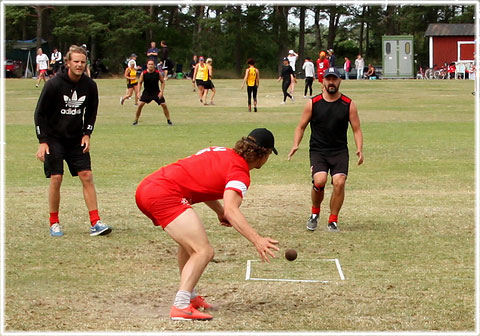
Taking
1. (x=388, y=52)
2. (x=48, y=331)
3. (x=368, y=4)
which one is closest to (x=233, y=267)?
(x=48, y=331)

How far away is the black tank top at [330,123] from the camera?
1049cm

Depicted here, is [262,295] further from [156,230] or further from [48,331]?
[156,230]

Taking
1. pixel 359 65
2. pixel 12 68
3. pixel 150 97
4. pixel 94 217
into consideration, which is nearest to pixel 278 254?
pixel 94 217

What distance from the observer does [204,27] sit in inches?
2704

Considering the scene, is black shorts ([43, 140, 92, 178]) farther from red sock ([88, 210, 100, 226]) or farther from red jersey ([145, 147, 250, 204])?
red jersey ([145, 147, 250, 204])

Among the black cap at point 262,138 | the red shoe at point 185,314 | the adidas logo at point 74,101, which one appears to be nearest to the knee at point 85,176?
the adidas logo at point 74,101

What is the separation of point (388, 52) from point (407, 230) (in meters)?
51.3

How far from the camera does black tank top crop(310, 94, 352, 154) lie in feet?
34.4

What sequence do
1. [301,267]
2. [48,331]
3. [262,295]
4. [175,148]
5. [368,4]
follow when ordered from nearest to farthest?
[48,331], [262,295], [301,267], [175,148], [368,4]

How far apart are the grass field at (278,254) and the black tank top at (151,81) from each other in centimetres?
464

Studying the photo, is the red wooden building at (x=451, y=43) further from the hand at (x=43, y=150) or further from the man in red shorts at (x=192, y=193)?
the man in red shorts at (x=192, y=193)

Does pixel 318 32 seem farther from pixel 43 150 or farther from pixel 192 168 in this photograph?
pixel 192 168

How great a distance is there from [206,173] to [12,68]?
5600cm

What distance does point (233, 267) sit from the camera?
8.63 m
